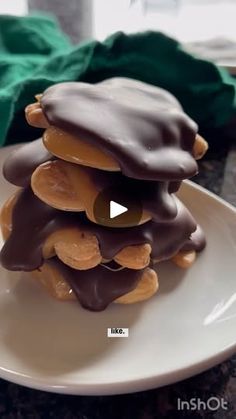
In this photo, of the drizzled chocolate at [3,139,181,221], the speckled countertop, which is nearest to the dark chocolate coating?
the drizzled chocolate at [3,139,181,221]

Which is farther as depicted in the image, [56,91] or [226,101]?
[226,101]

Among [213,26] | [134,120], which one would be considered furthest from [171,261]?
[213,26]

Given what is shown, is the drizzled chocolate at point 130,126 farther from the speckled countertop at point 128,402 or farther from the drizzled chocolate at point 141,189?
the speckled countertop at point 128,402

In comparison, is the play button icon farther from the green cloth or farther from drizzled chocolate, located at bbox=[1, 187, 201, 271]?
the green cloth

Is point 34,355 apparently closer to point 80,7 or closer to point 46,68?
point 46,68

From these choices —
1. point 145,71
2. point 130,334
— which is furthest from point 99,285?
point 145,71

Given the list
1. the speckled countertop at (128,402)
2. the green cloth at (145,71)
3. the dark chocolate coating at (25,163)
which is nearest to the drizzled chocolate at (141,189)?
the dark chocolate coating at (25,163)

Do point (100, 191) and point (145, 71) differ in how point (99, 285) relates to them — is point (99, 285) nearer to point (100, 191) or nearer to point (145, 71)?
point (100, 191)
